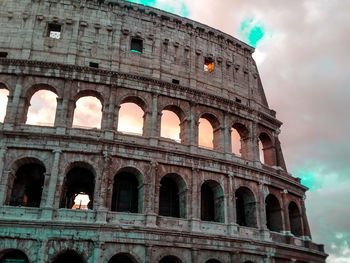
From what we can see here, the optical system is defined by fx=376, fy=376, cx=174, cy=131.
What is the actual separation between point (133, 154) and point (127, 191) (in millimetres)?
2287

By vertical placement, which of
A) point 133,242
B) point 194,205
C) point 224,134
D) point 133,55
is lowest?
point 133,242

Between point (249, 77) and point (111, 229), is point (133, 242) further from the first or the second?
point (249, 77)

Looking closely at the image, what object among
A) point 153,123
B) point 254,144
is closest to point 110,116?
point 153,123

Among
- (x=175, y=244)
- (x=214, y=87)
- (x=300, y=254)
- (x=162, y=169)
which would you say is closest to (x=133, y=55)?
(x=214, y=87)

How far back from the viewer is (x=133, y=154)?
21.0 m

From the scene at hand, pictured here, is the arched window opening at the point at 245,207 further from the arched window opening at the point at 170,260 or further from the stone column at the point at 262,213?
the arched window opening at the point at 170,260

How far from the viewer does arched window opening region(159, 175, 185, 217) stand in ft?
72.6

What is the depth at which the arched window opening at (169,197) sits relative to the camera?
22141 millimetres

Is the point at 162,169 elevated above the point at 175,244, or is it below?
above

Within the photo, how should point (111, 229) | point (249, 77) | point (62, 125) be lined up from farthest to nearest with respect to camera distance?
point (249, 77) < point (62, 125) < point (111, 229)

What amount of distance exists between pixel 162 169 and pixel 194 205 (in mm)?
2742

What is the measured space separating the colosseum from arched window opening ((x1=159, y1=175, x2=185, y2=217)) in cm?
6

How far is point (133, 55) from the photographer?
24.1 m

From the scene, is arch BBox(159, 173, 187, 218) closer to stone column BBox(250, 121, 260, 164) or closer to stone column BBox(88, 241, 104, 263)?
stone column BBox(88, 241, 104, 263)
